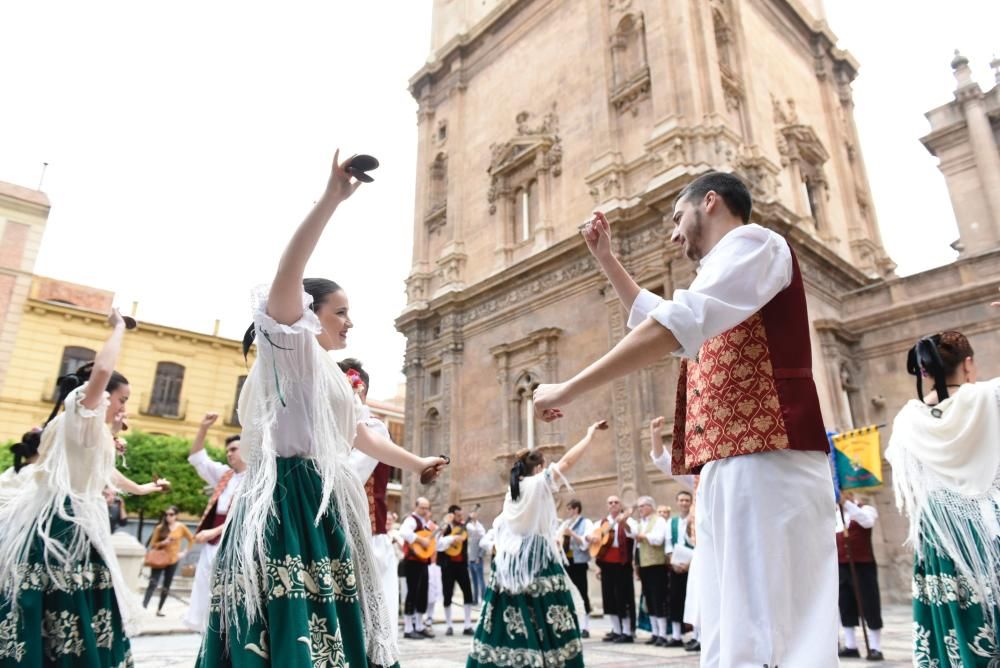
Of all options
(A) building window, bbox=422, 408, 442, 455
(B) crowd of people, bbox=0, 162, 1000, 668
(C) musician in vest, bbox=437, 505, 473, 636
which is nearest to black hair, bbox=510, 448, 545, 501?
(B) crowd of people, bbox=0, 162, 1000, 668

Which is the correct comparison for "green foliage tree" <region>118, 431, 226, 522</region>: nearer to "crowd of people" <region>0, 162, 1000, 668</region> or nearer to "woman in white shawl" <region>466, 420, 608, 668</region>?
"woman in white shawl" <region>466, 420, 608, 668</region>

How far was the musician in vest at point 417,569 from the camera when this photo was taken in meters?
9.93

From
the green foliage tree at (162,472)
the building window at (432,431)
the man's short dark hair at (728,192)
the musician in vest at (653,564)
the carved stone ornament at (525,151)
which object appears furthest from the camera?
the green foliage tree at (162,472)

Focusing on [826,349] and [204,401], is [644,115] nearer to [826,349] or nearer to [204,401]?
[826,349]

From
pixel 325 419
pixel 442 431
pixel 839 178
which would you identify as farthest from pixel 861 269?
pixel 325 419

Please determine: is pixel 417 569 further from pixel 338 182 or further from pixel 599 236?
pixel 338 182

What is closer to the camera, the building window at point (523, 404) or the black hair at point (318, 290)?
the black hair at point (318, 290)

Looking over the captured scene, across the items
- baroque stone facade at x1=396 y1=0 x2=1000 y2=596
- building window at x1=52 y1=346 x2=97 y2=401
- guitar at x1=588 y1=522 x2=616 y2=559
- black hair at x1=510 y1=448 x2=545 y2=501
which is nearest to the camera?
black hair at x1=510 y1=448 x2=545 y2=501

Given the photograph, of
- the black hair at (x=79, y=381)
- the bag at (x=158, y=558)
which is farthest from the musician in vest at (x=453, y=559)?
the black hair at (x=79, y=381)

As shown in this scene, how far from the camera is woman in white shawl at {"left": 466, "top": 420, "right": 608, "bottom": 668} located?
16.3 ft

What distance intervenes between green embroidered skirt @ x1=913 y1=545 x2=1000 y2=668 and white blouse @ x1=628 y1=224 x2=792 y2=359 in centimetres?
221

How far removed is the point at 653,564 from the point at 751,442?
8230 millimetres

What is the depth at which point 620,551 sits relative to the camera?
31.9 feet

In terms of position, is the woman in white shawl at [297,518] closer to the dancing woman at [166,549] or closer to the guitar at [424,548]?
the guitar at [424,548]
